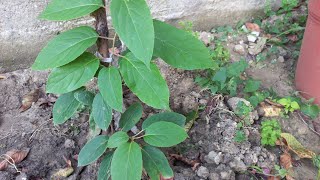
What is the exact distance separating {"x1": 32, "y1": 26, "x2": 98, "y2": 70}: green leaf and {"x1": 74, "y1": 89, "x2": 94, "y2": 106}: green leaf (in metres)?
0.22

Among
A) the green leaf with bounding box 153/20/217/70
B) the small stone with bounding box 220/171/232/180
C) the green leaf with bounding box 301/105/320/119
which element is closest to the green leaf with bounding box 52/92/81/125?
the green leaf with bounding box 153/20/217/70

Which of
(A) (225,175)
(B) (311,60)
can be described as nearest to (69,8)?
(A) (225,175)

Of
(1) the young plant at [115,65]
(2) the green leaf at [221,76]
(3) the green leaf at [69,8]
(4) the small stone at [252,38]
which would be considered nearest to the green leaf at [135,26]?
(1) the young plant at [115,65]

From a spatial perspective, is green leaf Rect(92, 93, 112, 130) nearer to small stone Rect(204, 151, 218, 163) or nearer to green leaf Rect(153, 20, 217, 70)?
green leaf Rect(153, 20, 217, 70)

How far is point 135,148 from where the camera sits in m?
1.44

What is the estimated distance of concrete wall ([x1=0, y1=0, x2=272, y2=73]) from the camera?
221cm

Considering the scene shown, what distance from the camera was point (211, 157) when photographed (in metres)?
1.90

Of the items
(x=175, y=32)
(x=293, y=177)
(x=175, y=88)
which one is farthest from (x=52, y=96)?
(x=293, y=177)

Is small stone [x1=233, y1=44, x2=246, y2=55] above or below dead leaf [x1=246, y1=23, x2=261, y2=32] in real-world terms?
below

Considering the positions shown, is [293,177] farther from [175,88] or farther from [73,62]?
[73,62]

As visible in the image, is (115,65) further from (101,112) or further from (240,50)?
(240,50)

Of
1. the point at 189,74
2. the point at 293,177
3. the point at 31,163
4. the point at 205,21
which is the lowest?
the point at 293,177

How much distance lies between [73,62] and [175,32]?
378mm

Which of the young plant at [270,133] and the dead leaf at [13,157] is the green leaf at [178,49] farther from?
the dead leaf at [13,157]
